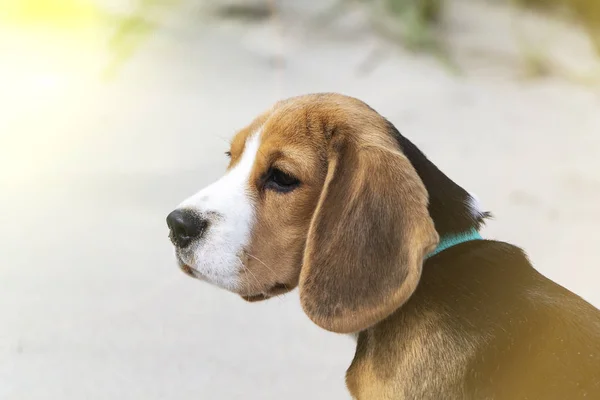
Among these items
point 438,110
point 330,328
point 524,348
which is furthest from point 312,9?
point 524,348

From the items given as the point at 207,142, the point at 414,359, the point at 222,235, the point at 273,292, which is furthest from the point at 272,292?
the point at 207,142

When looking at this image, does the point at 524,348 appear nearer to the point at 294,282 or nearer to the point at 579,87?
the point at 294,282

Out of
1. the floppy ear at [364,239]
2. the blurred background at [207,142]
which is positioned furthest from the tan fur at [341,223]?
the blurred background at [207,142]

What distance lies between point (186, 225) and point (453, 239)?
45 centimetres

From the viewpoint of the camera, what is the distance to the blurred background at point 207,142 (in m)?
1.27

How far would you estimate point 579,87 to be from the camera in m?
1.35

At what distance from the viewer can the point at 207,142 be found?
133cm

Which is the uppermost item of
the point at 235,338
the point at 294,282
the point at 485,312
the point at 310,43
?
the point at 310,43

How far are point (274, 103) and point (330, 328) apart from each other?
1.58 feet

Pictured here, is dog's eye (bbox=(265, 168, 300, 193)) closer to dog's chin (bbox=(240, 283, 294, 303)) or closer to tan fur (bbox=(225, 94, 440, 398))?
tan fur (bbox=(225, 94, 440, 398))

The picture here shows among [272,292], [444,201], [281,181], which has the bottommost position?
[272,292]

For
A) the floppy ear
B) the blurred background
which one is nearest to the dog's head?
the floppy ear

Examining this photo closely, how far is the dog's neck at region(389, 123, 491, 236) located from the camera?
3.34ft

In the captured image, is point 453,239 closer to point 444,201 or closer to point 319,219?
point 444,201
